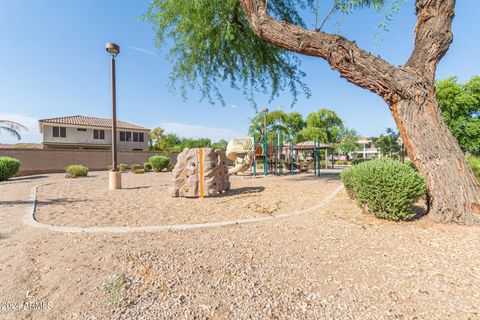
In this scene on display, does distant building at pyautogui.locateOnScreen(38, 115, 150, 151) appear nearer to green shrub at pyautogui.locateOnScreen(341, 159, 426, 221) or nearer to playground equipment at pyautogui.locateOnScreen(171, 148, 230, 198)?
playground equipment at pyautogui.locateOnScreen(171, 148, 230, 198)

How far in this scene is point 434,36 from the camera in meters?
4.70

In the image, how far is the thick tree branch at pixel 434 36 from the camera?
4.70m

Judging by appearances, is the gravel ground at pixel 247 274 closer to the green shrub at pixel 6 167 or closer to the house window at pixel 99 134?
the green shrub at pixel 6 167

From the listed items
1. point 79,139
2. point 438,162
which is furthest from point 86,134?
point 438,162

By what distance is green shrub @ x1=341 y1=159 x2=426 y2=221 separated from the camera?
4.14m

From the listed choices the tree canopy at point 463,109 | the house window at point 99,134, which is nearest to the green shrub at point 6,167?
the house window at point 99,134

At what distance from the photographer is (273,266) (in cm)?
265

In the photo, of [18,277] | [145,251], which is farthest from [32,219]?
[145,251]

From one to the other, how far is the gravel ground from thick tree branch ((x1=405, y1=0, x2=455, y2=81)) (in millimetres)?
3392

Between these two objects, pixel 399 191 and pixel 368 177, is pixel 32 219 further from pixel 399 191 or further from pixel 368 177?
pixel 399 191

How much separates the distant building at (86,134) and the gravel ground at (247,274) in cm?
2851

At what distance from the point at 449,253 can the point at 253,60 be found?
27.7 ft

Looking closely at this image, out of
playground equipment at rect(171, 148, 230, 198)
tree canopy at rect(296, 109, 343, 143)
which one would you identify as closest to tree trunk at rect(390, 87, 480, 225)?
playground equipment at rect(171, 148, 230, 198)

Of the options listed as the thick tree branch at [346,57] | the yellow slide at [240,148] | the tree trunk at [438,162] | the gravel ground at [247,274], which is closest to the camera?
the gravel ground at [247,274]
